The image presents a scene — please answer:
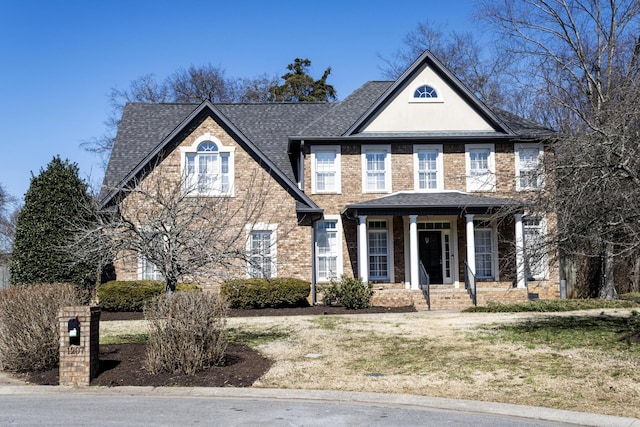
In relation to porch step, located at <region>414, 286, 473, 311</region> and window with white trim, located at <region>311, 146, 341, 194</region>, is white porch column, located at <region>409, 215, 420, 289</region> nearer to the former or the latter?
porch step, located at <region>414, 286, 473, 311</region>

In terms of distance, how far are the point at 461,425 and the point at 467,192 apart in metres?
17.9

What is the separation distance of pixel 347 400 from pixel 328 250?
1529 centimetres

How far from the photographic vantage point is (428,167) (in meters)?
25.7

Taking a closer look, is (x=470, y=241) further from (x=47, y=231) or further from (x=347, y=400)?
(x=347, y=400)

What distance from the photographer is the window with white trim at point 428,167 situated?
2562 centimetres

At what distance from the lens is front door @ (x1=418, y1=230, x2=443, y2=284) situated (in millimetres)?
25969

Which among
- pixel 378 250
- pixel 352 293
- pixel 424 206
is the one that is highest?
pixel 424 206

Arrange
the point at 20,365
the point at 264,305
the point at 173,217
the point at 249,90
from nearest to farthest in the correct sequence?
the point at 20,365
the point at 173,217
the point at 264,305
the point at 249,90

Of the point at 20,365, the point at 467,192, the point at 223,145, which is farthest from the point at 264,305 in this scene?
the point at 20,365

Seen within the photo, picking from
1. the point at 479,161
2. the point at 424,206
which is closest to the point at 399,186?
the point at 424,206

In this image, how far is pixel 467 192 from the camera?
1010 inches

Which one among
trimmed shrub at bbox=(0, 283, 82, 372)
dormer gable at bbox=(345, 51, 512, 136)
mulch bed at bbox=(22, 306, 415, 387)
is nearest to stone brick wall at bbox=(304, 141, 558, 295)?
dormer gable at bbox=(345, 51, 512, 136)

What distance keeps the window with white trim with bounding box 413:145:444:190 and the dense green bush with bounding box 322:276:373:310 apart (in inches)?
189

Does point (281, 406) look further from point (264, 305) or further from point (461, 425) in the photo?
point (264, 305)
